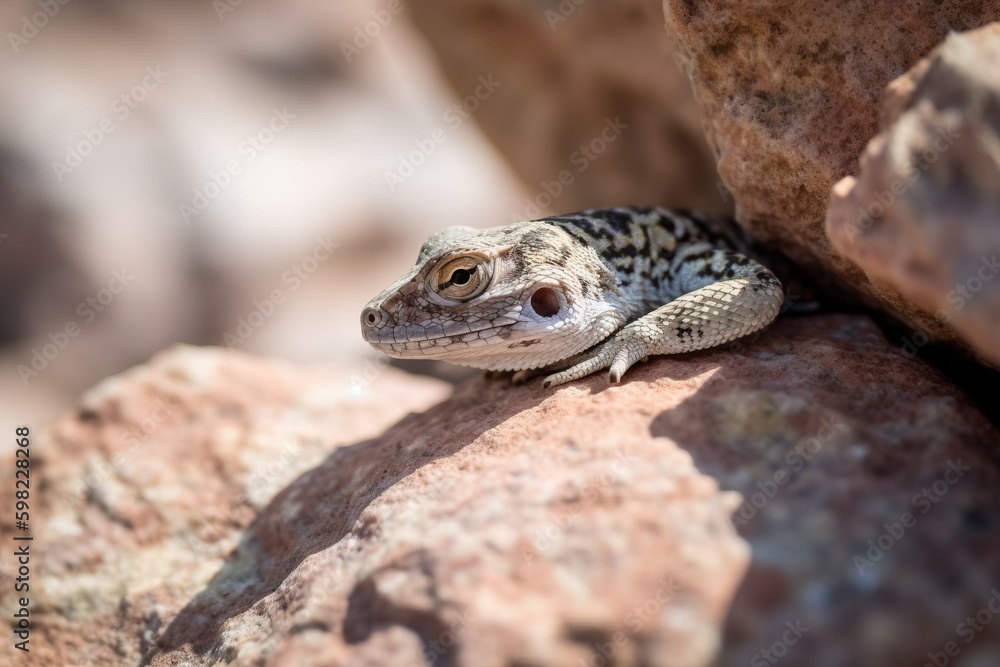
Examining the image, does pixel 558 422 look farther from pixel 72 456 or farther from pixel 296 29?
pixel 296 29

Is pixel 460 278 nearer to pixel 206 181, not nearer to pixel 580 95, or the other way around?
pixel 580 95

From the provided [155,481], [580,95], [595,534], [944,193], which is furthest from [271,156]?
[944,193]

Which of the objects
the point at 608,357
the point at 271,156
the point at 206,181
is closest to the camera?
the point at 608,357

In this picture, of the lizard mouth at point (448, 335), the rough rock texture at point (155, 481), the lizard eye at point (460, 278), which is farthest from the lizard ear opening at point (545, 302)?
the rough rock texture at point (155, 481)

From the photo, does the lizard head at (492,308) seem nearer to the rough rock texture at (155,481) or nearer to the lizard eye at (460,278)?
the lizard eye at (460,278)

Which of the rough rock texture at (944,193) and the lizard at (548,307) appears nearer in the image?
the rough rock texture at (944,193)

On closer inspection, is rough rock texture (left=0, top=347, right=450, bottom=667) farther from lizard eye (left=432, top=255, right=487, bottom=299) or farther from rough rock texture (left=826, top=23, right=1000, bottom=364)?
rough rock texture (left=826, top=23, right=1000, bottom=364)
